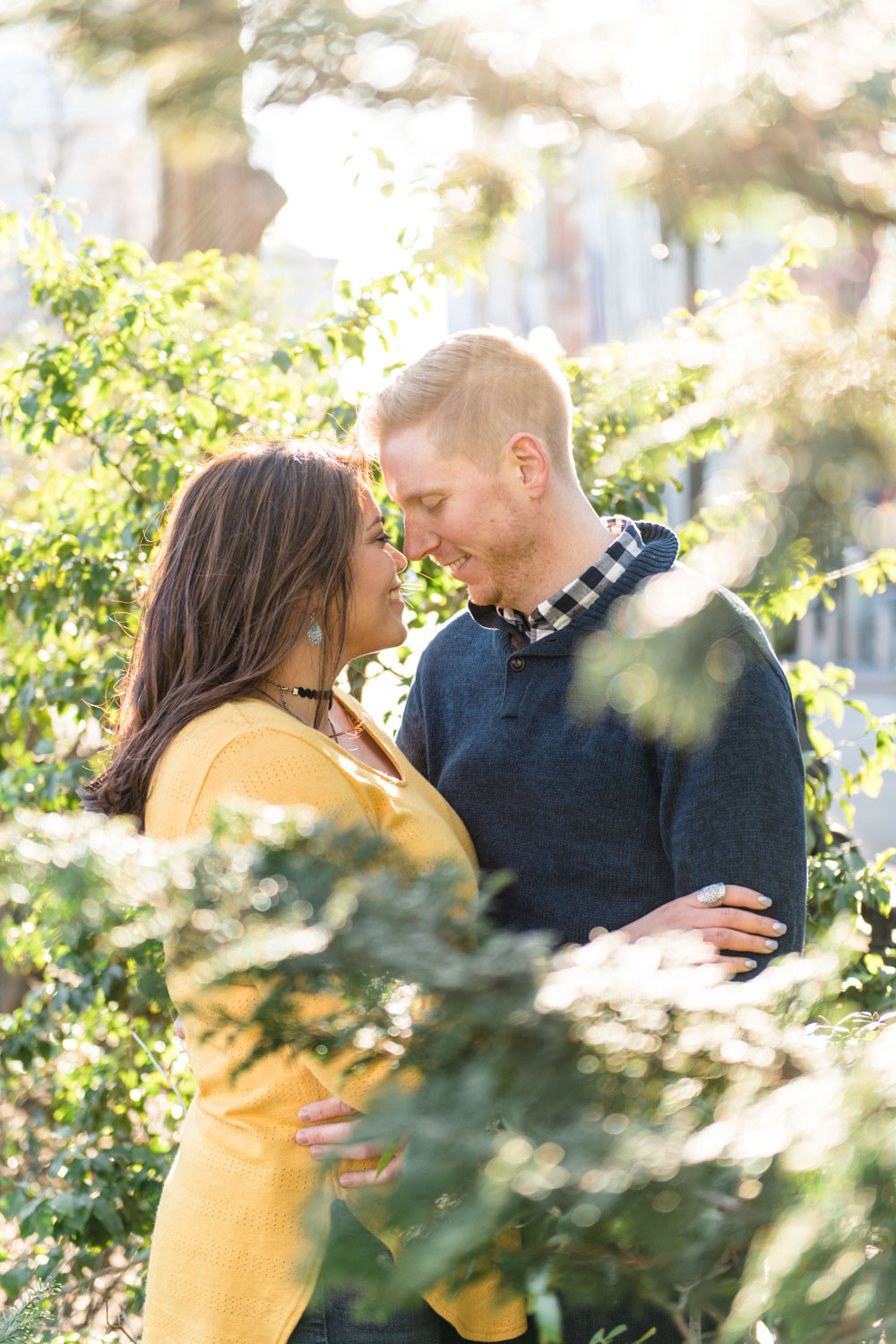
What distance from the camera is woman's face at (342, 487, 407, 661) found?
2.15 metres

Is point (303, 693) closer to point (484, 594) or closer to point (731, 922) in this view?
point (484, 594)

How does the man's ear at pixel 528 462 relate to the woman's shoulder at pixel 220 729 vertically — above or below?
above

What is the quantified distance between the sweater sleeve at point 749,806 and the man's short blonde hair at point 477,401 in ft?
2.19

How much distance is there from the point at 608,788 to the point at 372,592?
555 mm

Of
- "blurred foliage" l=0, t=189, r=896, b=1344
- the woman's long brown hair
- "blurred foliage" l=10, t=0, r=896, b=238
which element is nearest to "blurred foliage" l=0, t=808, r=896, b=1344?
"blurred foliage" l=0, t=189, r=896, b=1344

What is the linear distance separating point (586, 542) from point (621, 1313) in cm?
130

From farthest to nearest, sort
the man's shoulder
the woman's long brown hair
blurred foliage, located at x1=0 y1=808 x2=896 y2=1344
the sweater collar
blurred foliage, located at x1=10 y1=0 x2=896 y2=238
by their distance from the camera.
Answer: the man's shoulder
the sweater collar
the woman's long brown hair
blurred foliage, located at x1=10 y1=0 x2=896 y2=238
blurred foliage, located at x1=0 y1=808 x2=896 y2=1344

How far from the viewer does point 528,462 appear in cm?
223

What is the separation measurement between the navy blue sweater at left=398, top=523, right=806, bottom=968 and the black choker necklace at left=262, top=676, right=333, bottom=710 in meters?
0.31

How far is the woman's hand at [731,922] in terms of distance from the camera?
1.80 meters

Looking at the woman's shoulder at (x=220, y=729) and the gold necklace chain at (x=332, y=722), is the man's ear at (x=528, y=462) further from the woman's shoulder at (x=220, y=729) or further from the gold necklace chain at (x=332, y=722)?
the woman's shoulder at (x=220, y=729)

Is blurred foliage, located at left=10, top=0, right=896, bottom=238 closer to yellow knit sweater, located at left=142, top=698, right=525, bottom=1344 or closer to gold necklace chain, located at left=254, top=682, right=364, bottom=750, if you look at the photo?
yellow knit sweater, located at left=142, top=698, right=525, bottom=1344

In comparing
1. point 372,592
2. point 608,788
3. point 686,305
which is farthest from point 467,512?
point 686,305

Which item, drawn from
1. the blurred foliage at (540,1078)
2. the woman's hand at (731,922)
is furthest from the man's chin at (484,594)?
the blurred foliage at (540,1078)
